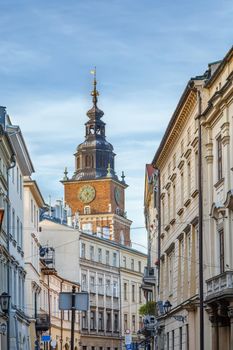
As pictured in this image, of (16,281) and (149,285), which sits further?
(149,285)

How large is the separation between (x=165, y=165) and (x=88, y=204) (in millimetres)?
95031

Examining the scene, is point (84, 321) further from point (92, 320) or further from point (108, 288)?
point (108, 288)

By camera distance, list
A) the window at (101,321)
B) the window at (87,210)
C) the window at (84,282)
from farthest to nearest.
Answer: the window at (87,210)
the window at (101,321)
the window at (84,282)

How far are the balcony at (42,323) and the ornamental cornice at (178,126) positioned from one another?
23.9 meters

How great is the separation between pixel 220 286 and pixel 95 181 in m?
115

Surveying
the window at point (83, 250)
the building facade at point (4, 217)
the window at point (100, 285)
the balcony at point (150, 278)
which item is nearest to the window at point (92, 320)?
the window at point (100, 285)

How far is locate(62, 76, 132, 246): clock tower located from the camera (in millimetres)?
142375

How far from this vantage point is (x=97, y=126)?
144 metres

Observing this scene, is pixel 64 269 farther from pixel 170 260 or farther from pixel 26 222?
pixel 170 260

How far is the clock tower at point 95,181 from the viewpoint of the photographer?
14238 centimetres

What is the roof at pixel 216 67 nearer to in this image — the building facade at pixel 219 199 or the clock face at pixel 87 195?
the building facade at pixel 219 199

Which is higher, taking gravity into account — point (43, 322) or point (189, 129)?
point (189, 129)

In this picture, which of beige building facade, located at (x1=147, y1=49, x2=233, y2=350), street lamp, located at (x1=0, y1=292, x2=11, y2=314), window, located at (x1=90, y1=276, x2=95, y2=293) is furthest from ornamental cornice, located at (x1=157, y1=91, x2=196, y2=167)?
window, located at (x1=90, y1=276, x2=95, y2=293)

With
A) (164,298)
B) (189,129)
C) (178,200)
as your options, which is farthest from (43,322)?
(189,129)
